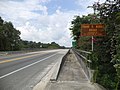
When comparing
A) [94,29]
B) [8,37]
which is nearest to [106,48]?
[94,29]

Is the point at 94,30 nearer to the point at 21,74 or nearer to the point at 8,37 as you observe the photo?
the point at 21,74

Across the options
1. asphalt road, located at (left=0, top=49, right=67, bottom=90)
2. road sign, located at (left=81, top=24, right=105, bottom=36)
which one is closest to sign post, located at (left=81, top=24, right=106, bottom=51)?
road sign, located at (left=81, top=24, right=105, bottom=36)

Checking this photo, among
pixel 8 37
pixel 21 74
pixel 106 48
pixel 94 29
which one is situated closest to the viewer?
pixel 106 48

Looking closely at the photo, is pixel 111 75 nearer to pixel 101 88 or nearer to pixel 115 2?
pixel 101 88

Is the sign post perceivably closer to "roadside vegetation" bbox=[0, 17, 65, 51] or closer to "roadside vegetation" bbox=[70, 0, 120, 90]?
"roadside vegetation" bbox=[70, 0, 120, 90]

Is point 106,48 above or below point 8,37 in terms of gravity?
below

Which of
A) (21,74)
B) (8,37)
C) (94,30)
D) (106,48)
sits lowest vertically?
(21,74)

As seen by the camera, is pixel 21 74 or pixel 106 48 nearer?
pixel 106 48

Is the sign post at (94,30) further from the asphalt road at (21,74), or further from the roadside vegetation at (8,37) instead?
the roadside vegetation at (8,37)

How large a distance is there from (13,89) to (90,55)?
11.7ft

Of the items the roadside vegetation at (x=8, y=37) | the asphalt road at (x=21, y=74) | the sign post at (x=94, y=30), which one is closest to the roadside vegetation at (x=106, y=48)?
the sign post at (x=94, y=30)

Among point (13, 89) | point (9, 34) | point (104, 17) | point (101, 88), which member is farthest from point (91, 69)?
point (9, 34)

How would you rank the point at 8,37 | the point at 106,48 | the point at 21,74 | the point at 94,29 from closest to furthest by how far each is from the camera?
the point at 106,48 → the point at 94,29 → the point at 21,74 → the point at 8,37

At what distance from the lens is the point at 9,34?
336ft
